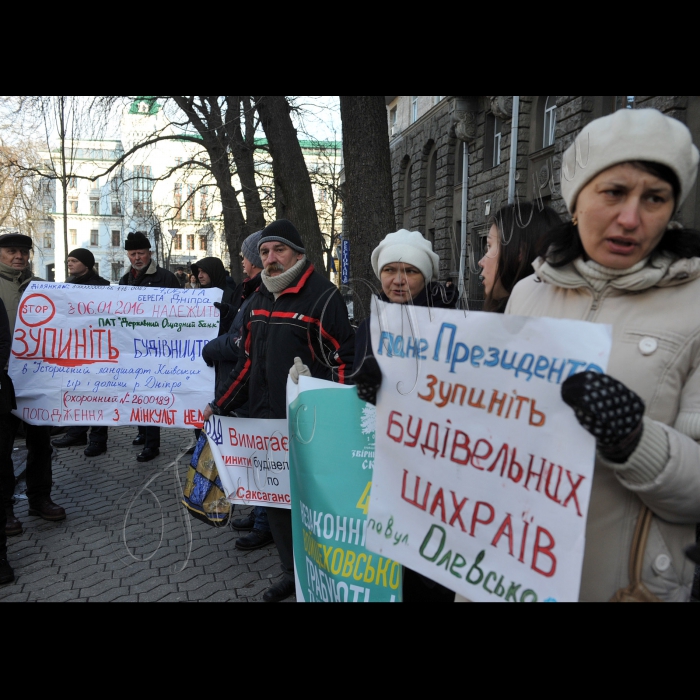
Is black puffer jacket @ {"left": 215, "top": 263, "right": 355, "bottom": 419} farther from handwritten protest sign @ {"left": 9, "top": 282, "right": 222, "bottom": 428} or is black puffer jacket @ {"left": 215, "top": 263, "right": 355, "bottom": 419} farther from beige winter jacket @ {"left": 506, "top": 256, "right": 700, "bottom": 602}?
beige winter jacket @ {"left": 506, "top": 256, "right": 700, "bottom": 602}

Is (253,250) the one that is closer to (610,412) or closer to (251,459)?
(251,459)

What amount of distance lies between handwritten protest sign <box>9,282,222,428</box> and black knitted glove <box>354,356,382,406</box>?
342 centimetres

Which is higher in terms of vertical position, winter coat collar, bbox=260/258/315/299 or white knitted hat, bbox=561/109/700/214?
white knitted hat, bbox=561/109/700/214

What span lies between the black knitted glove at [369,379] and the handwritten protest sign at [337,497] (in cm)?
51

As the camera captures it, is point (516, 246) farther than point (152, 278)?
No

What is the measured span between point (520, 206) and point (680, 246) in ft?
3.36

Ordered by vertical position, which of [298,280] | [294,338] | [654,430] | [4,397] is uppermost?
[298,280]

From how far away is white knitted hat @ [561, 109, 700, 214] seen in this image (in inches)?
54.8

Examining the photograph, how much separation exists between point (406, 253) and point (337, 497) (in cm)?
103

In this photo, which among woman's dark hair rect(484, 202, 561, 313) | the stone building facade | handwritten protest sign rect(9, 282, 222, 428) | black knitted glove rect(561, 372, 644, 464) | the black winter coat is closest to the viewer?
black knitted glove rect(561, 372, 644, 464)

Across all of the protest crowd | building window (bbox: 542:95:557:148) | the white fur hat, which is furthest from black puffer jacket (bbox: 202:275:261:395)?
the protest crowd

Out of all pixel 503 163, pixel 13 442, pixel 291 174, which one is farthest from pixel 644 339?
pixel 291 174

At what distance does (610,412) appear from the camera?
1281 mm

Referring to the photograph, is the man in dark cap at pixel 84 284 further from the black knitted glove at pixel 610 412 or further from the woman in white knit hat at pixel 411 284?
the black knitted glove at pixel 610 412
